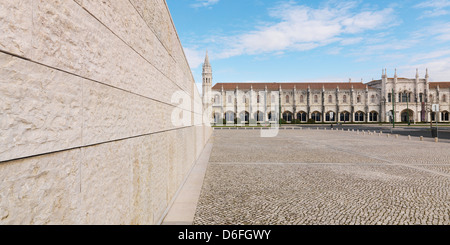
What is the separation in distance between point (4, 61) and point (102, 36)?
0.97m

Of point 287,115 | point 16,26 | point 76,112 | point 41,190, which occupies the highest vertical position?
point 287,115

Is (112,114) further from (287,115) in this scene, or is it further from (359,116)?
(359,116)

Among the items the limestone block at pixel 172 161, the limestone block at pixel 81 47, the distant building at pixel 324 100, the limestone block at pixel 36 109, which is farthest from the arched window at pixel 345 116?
the limestone block at pixel 36 109

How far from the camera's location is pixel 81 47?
5.65ft

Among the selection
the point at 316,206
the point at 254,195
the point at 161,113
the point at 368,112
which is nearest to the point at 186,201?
the point at 254,195

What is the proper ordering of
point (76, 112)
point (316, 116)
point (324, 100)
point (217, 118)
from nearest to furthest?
point (76, 112)
point (217, 118)
point (324, 100)
point (316, 116)

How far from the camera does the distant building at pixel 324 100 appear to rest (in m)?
61.6

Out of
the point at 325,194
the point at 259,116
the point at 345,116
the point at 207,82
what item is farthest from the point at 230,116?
the point at 325,194

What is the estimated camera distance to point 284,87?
217ft

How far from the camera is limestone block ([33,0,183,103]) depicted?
1.38 m

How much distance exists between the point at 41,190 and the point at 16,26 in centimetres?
90
